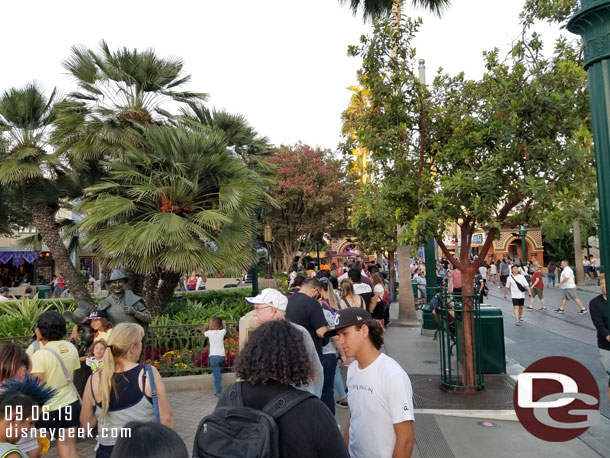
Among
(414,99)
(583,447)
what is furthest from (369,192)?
(583,447)

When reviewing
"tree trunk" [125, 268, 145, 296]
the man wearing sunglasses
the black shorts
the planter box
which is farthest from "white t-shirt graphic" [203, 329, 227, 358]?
"tree trunk" [125, 268, 145, 296]

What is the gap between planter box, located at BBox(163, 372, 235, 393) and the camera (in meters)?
6.88

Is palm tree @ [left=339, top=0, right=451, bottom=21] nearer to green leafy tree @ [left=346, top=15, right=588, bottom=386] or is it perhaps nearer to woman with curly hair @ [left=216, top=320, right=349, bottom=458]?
green leafy tree @ [left=346, top=15, right=588, bottom=386]

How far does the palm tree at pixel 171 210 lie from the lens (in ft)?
26.9

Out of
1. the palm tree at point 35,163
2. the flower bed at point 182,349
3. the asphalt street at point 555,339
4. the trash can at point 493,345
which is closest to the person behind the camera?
the trash can at point 493,345

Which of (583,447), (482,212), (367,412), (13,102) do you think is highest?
(13,102)

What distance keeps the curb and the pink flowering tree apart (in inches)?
783

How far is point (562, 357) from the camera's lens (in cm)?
808

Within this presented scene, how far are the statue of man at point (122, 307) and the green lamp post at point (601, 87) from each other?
5.23 metres

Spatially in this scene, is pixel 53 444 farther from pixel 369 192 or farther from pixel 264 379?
pixel 369 192

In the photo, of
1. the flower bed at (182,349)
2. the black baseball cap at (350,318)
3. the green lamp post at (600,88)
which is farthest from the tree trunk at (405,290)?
the black baseball cap at (350,318)

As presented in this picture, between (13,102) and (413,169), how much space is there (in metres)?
9.02

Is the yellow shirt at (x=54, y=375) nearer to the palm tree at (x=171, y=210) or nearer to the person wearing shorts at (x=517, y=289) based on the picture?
the palm tree at (x=171, y=210)

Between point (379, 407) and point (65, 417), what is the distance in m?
2.76
